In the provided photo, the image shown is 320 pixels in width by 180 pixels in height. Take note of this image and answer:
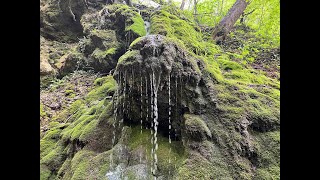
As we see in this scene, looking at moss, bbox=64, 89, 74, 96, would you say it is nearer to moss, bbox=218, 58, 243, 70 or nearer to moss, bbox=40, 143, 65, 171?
moss, bbox=40, 143, 65, 171

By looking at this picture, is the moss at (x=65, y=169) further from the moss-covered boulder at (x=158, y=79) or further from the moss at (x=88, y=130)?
the moss-covered boulder at (x=158, y=79)

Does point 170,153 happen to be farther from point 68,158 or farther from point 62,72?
point 62,72

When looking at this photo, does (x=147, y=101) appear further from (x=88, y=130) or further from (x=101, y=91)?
(x=101, y=91)

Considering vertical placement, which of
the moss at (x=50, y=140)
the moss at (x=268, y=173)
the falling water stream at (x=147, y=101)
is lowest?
the moss at (x=268, y=173)

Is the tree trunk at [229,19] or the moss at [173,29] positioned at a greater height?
the tree trunk at [229,19]

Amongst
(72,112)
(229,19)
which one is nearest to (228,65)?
(229,19)

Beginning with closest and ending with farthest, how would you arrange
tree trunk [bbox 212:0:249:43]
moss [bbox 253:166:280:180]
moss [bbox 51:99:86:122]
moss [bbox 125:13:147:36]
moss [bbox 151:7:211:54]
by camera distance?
moss [bbox 253:166:280:180], moss [bbox 51:99:86:122], moss [bbox 151:7:211:54], moss [bbox 125:13:147:36], tree trunk [bbox 212:0:249:43]

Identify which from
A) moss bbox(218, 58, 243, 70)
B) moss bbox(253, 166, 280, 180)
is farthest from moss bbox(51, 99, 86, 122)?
moss bbox(253, 166, 280, 180)

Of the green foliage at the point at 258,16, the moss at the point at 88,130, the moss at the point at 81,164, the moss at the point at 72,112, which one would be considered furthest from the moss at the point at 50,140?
the green foliage at the point at 258,16

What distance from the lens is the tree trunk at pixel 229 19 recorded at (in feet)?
34.7

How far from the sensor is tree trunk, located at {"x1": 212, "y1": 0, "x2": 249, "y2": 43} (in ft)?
34.7

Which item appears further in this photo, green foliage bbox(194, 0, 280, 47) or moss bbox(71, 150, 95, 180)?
green foliage bbox(194, 0, 280, 47)

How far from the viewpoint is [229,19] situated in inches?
420
